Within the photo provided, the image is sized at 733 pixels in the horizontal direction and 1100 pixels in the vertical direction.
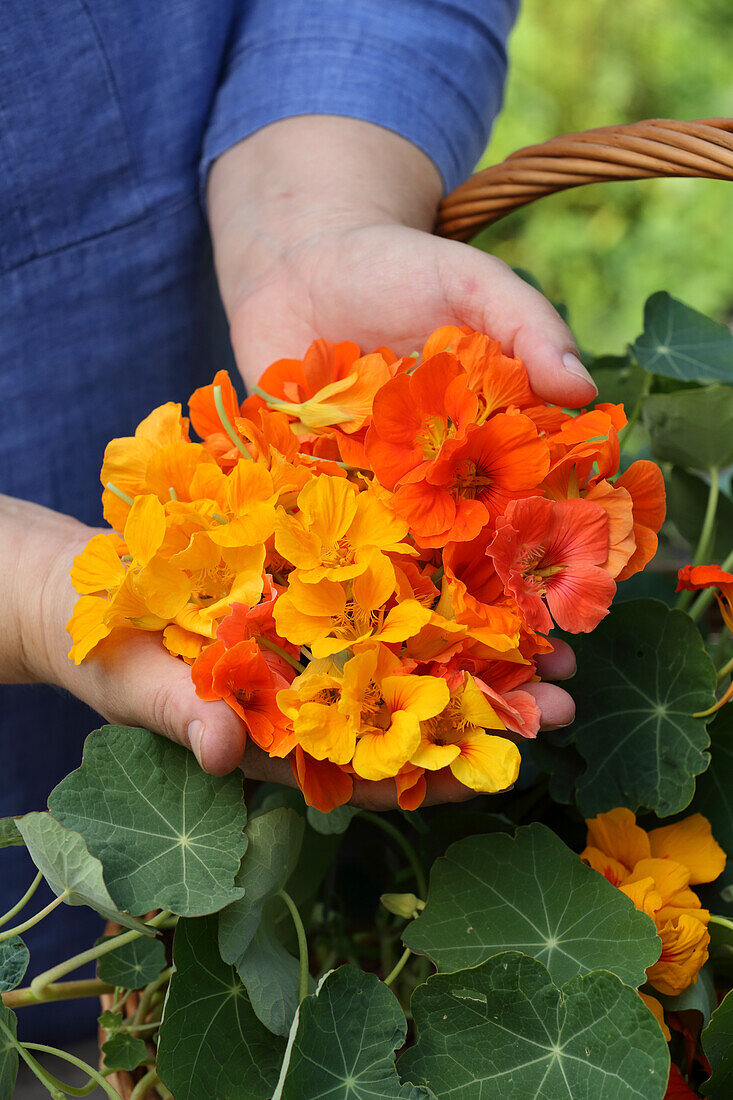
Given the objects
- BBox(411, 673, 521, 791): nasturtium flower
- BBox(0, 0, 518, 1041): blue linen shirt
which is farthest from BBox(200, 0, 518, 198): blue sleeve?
BBox(411, 673, 521, 791): nasturtium flower

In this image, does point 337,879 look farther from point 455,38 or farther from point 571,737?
point 455,38

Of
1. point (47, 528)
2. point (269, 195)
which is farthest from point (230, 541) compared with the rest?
point (269, 195)

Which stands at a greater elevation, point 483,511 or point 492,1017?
point 483,511

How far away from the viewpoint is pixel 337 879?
84 cm

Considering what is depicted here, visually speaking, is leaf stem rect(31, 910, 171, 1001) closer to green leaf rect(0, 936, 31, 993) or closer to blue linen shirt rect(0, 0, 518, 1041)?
green leaf rect(0, 936, 31, 993)

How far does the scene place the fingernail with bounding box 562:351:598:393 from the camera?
625 millimetres

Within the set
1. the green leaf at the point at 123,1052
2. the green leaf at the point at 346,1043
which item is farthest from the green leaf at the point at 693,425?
the green leaf at the point at 123,1052

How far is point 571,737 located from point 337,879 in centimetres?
29

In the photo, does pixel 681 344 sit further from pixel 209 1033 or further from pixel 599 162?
pixel 209 1033

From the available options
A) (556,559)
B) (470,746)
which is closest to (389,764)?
(470,746)

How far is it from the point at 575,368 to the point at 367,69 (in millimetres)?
559

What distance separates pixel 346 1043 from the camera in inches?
21.4

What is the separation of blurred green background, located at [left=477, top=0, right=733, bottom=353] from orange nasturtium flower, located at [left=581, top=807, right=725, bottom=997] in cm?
227

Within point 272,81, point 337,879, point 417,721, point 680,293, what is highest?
point 272,81
